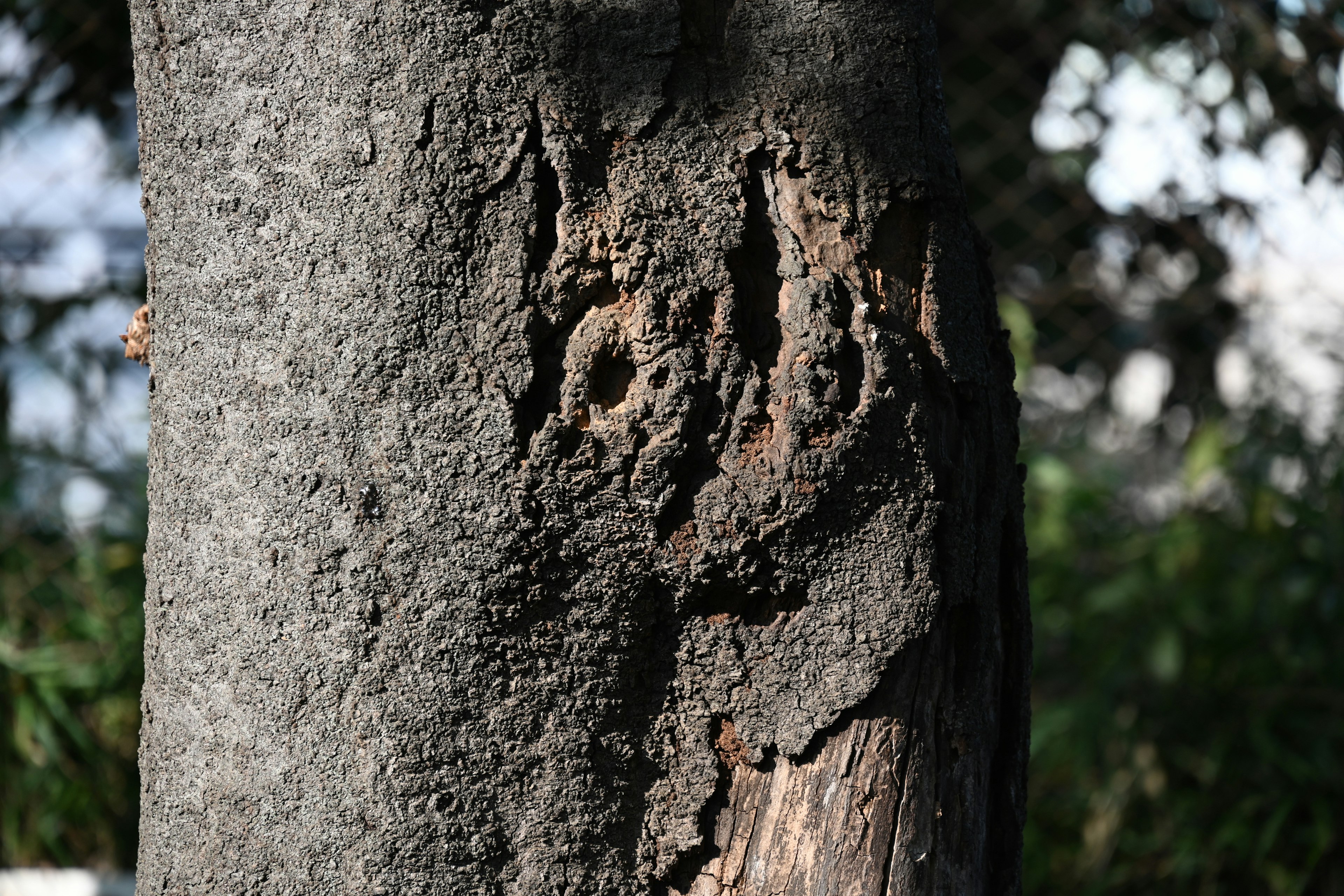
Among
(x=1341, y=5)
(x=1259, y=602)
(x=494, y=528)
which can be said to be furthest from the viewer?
(x=1341, y=5)

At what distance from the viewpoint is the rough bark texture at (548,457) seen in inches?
25.6

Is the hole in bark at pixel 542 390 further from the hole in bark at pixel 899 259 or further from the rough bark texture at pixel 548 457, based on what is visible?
the hole in bark at pixel 899 259

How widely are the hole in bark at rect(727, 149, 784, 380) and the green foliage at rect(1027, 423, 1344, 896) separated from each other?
1898mm

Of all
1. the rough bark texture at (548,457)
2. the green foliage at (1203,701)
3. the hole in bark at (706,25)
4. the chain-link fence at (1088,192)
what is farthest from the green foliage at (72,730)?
the chain-link fence at (1088,192)

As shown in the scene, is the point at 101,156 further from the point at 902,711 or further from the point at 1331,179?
the point at 1331,179

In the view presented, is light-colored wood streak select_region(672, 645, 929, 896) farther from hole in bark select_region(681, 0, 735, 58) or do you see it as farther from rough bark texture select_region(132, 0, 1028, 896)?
hole in bark select_region(681, 0, 735, 58)

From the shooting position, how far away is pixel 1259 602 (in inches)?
90.1

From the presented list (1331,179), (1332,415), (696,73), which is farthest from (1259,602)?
(696,73)

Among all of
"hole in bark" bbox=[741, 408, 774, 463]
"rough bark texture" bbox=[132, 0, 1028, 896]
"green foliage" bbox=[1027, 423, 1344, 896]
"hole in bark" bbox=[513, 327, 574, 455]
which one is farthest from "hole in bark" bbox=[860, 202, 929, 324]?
"green foliage" bbox=[1027, 423, 1344, 896]

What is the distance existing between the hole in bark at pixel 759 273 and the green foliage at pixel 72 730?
2.23 metres

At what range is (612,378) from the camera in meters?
0.68

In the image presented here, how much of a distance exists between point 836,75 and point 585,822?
529 mm

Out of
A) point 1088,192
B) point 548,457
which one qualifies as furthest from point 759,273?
point 1088,192

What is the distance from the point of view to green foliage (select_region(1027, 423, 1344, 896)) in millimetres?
2195
